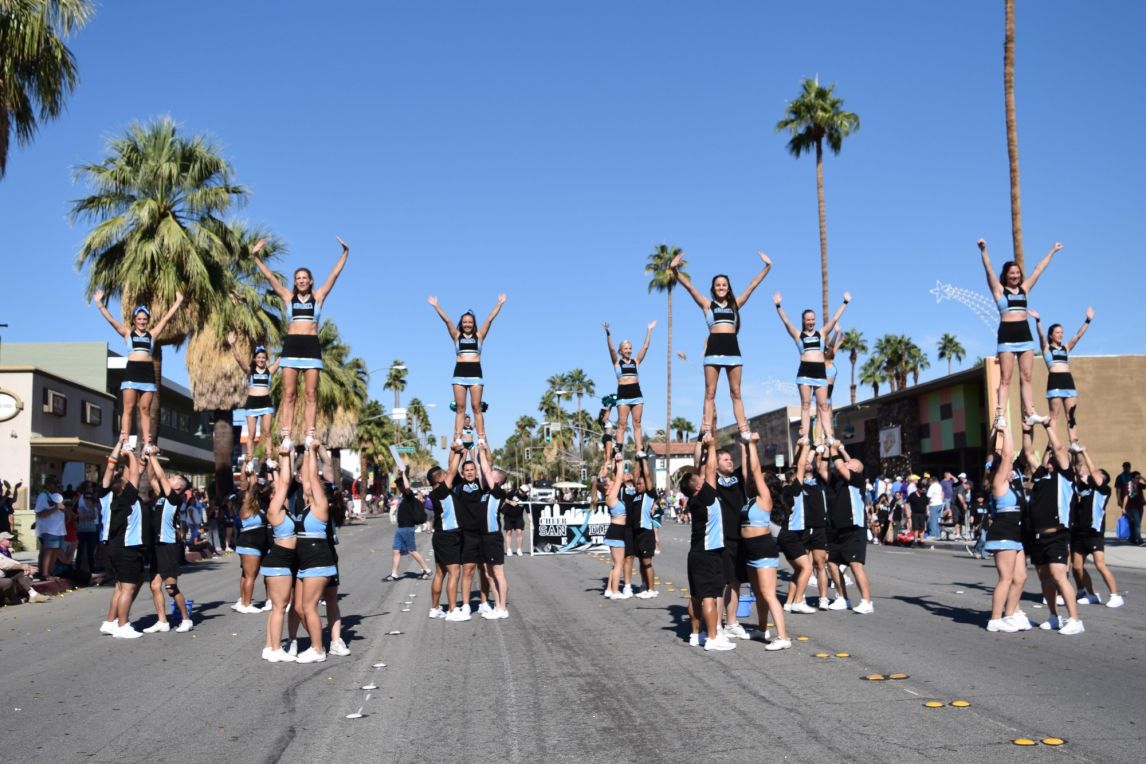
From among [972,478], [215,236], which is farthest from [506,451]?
[215,236]

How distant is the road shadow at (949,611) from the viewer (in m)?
12.1

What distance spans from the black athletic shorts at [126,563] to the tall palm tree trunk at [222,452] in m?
18.1

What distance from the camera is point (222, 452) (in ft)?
100

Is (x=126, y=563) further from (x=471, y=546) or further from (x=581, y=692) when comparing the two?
(x=581, y=692)

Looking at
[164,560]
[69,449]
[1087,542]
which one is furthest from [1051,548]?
[69,449]

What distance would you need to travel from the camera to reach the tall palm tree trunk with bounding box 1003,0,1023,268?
25.3 m

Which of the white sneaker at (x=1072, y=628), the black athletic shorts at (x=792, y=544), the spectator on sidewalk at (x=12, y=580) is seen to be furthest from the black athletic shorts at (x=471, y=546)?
the spectator on sidewalk at (x=12, y=580)

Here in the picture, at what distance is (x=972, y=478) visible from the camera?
43781 mm

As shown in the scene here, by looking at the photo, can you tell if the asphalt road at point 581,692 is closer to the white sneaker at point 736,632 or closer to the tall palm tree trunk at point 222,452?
the white sneaker at point 736,632

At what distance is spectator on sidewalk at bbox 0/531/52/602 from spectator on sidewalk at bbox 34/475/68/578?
1753 millimetres

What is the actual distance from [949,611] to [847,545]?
161 cm

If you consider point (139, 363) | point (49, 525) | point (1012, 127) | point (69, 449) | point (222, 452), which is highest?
point (1012, 127)

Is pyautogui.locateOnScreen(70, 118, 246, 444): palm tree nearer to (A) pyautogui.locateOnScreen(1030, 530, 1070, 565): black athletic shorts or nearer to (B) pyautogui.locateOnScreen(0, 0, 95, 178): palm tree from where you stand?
(B) pyautogui.locateOnScreen(0, 0, 95, 178): palm tree

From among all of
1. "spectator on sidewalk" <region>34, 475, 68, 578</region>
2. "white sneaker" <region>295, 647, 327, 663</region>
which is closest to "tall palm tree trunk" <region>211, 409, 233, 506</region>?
"spectator on sidewalk" <region>34, 475, 68, 578</region>
